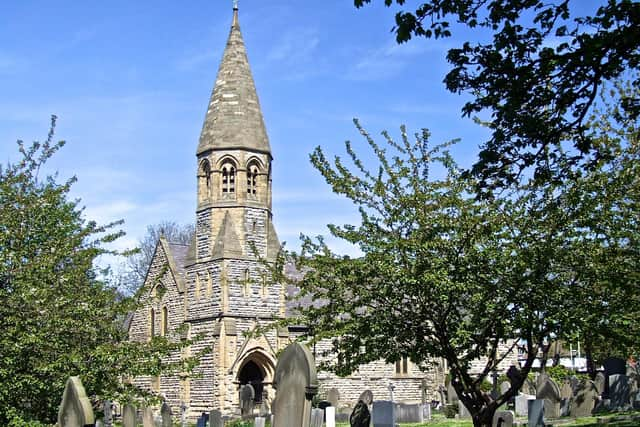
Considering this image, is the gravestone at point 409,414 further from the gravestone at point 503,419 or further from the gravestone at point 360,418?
the gravestone at point 360,418

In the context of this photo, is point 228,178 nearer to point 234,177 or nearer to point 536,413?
point 234,177

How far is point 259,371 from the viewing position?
37.0 meters

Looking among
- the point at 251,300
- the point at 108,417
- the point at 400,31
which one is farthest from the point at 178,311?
the point at 400,31

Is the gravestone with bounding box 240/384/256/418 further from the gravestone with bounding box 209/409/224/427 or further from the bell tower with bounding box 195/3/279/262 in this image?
the bell tower with bounding box 195/3/279/262

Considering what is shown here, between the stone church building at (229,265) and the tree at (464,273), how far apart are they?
20.7 meters

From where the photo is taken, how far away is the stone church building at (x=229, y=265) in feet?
116

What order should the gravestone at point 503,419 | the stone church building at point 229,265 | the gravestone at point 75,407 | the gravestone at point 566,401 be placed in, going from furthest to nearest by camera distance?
the stone church building at point 229,265
the gravestone at point 566,401
the gravestone at point 503,419
the gravestone at point 75,407

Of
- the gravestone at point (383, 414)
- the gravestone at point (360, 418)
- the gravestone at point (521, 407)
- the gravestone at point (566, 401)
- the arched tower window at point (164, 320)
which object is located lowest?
the gravestone at point (521, 407)

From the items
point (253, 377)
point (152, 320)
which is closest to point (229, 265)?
point (253, 377)

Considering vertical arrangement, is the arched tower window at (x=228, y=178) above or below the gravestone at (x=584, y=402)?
above

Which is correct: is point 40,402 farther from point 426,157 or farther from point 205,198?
point 205,198

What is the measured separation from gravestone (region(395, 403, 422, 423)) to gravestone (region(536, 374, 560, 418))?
6376 mm

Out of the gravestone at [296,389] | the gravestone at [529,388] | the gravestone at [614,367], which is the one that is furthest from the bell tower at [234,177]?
the gravestone at [296,389]

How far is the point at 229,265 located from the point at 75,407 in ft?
81.8
